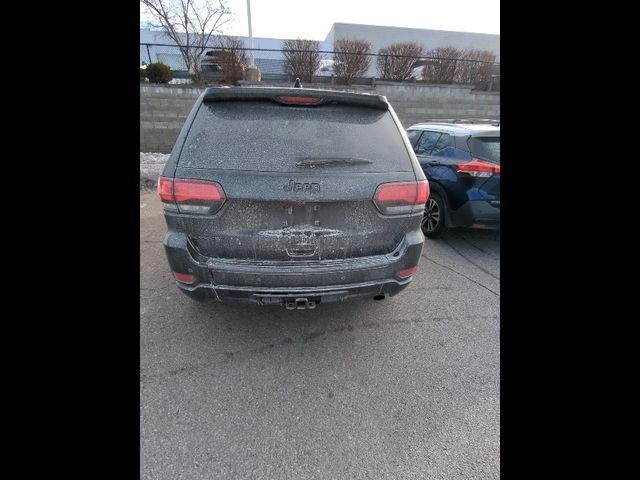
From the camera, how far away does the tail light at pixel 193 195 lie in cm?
189

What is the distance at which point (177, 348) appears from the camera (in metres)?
2.46

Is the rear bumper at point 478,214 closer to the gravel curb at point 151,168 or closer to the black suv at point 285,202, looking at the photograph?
the black suv at point 285,202

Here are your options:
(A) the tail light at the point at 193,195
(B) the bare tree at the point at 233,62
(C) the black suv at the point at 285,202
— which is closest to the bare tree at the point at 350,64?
(B) the bare tree at the point at 233,62

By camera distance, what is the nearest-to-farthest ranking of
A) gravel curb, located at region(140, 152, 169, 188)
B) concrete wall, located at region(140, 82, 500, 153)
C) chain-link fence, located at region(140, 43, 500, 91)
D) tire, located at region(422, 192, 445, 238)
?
tire, located at region(422, 192, 445, 238) < gravel curb, located at region(140, 152, 169, 188) < concrete wall, located at region(140, 82, 500, 153) < chain-link fence, located at region(140, 43, 500, 91)

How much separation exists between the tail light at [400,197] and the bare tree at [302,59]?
41.6ft

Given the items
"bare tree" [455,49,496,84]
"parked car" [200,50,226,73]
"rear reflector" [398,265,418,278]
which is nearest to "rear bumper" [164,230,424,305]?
"rear reflector" [398,265,418,278]

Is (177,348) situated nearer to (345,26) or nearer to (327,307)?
(327,307)

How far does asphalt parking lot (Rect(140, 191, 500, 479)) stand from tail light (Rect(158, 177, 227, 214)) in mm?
1202

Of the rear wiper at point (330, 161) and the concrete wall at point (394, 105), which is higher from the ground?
the concrete wall at point (394, 105)

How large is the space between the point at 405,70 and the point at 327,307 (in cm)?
1452

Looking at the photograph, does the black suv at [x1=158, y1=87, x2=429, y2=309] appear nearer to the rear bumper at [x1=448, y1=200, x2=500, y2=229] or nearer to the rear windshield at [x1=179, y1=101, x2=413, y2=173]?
the rear windshield at [x1=179, y1=101, x2=413, y2=173]

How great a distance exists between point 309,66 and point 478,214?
1180 centimetres

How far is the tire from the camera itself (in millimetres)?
4637
